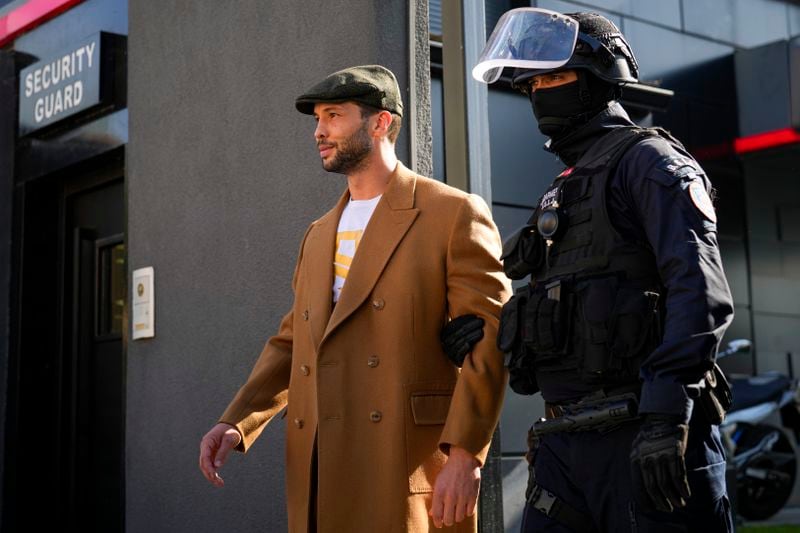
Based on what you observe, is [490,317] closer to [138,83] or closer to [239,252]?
[239,252]

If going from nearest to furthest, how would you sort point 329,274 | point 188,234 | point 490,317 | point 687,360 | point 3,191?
point 687,360, point 490,317, point 329,274, point 188,234, point 3,191

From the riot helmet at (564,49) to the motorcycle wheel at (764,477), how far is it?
719cm

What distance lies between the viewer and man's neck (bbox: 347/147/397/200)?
3703 millimetres

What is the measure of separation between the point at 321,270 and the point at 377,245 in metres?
0.22

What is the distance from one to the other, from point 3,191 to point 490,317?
5170mm

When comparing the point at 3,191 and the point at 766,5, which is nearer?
the point at 3,191

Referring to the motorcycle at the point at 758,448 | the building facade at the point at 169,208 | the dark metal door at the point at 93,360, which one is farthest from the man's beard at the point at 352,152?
the motorcycle at the point at 758,448

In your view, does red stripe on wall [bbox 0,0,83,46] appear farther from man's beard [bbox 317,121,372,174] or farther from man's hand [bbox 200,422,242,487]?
man's hand [bbox 200,422,242,487]

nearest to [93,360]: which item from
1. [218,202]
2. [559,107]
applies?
[218,202]

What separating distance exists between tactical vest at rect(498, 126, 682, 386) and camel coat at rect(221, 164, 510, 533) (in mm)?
364

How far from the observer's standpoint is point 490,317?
334 cm

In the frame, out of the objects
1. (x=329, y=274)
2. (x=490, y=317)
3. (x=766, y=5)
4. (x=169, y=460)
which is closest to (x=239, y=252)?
(x=169, y=460)

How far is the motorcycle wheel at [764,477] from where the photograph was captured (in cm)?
973

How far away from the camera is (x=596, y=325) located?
9.07 ft
